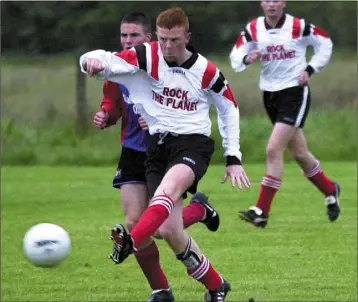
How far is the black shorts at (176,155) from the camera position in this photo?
6398 mm

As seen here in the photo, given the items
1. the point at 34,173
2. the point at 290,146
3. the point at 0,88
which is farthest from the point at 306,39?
the point at 0,88

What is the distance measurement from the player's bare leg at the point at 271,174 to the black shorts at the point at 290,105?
71 millimetres

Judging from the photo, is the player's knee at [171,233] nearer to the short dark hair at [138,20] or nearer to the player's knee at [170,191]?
the player's knee at [170,191]

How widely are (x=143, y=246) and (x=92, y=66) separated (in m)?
1.25

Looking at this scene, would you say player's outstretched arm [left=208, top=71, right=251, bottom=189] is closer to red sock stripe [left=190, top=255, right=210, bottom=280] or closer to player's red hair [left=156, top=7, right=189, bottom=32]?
player's red hair [left=156, top=7, right=189, bottom=32]

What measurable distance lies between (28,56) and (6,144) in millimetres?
2526

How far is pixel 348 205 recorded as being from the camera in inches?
460

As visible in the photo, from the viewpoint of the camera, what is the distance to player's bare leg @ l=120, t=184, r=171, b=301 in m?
6.73

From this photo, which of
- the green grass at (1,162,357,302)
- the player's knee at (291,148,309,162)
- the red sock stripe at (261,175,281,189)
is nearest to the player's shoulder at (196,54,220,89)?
the green grass at (1,162,357,302)

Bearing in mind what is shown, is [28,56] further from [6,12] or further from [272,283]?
[272,283]

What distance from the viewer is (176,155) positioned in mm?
6426

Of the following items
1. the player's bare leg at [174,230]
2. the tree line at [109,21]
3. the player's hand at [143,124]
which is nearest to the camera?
the player's bare leg at [174,230]

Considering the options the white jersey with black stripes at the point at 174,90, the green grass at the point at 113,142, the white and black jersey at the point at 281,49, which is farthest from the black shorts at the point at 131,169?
the green grass at the point at 113,142

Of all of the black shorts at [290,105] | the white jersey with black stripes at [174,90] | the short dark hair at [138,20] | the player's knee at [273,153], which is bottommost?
the player's knee at [273,153]
